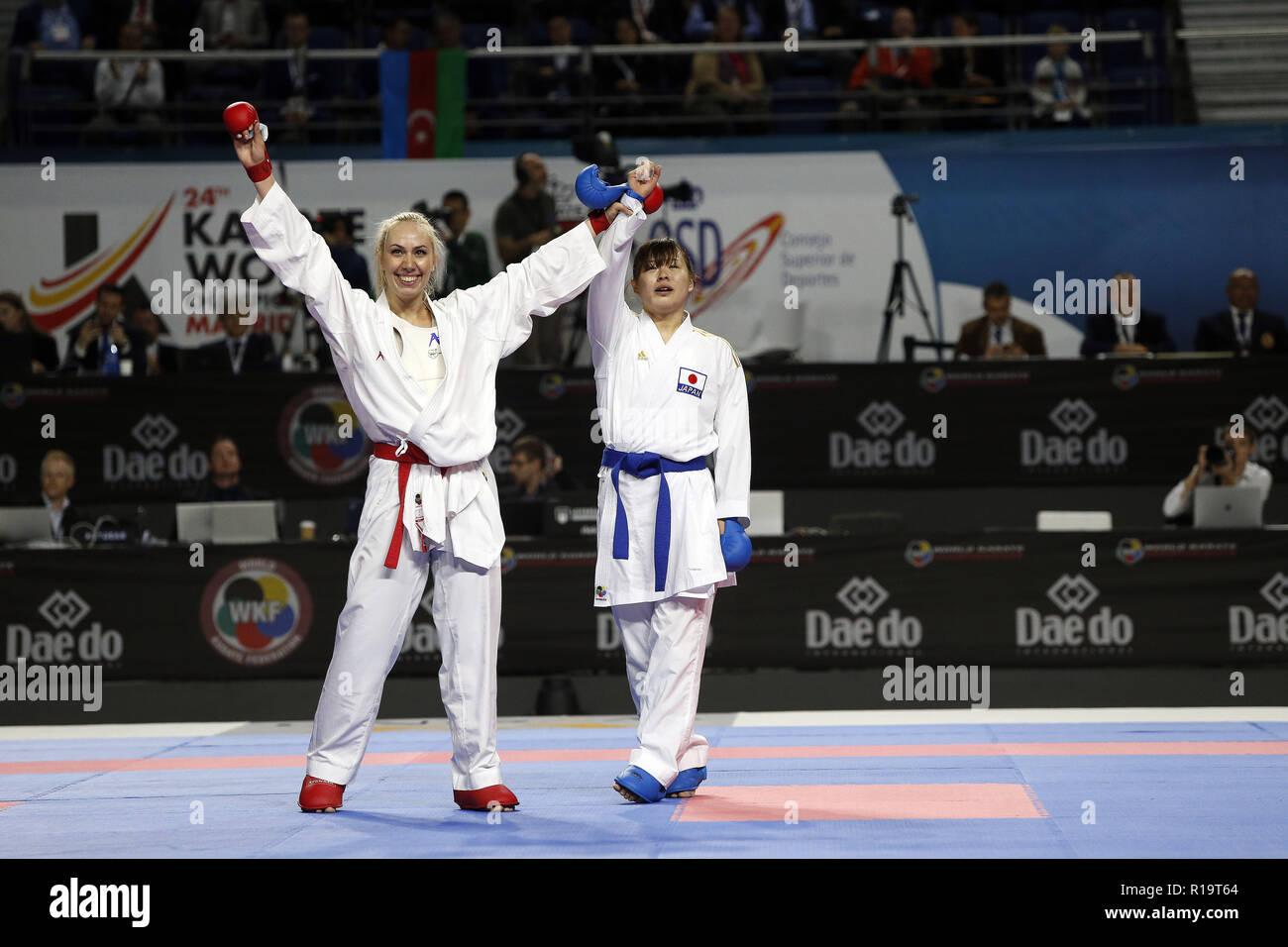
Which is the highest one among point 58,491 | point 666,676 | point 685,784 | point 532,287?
point 532,287

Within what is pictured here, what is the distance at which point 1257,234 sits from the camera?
10.3 metres

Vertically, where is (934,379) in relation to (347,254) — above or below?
below

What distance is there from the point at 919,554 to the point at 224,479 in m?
4.14

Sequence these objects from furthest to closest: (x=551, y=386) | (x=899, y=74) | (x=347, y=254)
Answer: (x=899, y=74), (x=347, y=254), (x=551, y=386)

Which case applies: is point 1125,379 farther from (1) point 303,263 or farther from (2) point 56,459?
(2) point 56,459

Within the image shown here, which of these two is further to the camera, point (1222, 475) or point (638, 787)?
point (1222, 475)

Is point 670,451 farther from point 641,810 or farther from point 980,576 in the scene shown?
point 980,576

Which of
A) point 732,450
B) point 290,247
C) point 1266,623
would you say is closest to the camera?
point 290,247

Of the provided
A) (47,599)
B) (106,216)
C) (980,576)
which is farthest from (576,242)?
(106,216)

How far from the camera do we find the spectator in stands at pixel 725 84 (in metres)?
11.1

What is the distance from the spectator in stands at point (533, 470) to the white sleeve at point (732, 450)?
145 inches

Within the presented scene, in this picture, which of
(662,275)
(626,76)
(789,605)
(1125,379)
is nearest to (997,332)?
(1125,379)

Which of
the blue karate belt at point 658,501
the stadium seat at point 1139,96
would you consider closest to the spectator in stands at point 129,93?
the stadium seat at point 1139,96

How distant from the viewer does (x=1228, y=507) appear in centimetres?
798
